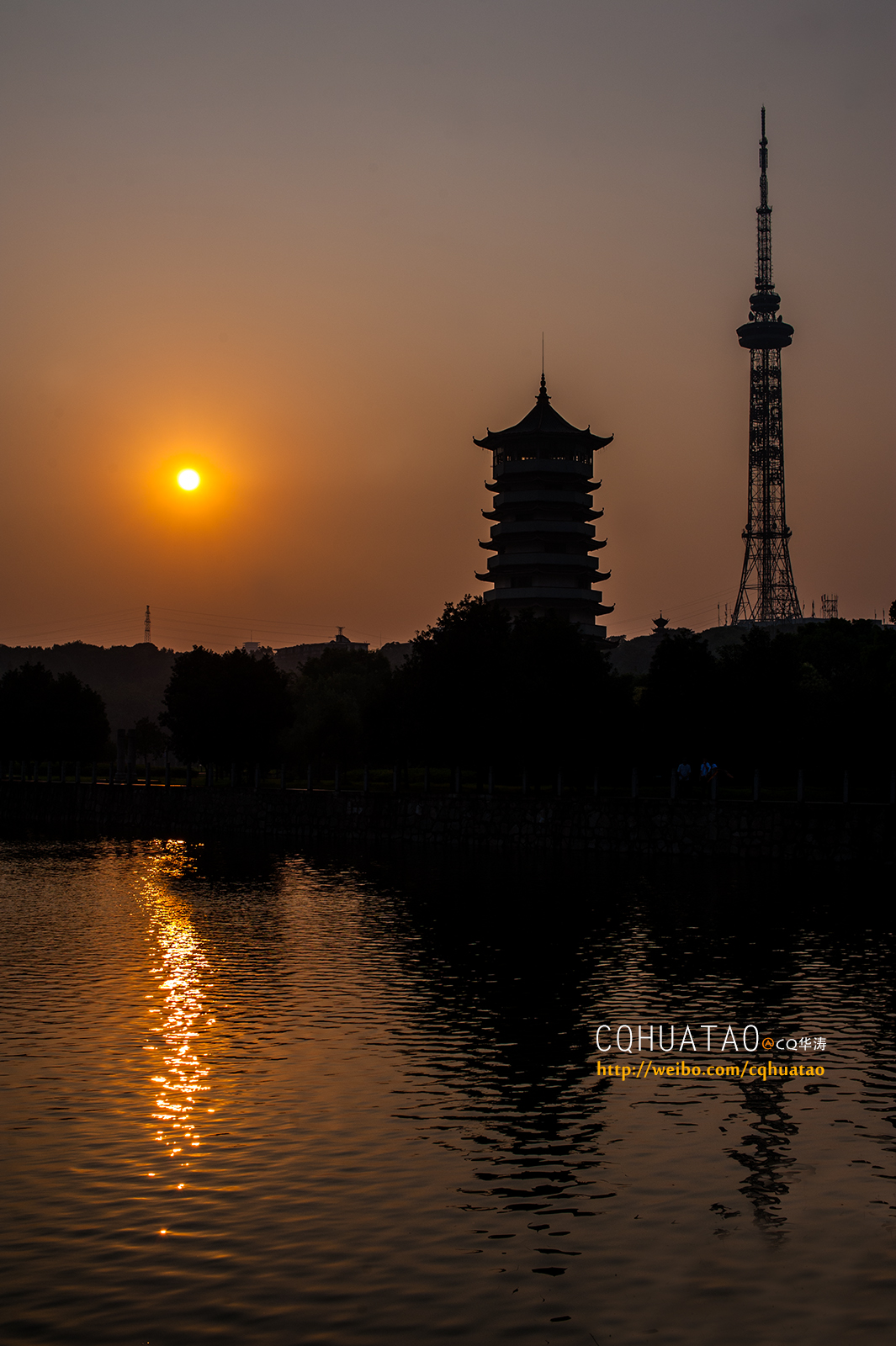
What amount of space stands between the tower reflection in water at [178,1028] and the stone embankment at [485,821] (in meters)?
21.7

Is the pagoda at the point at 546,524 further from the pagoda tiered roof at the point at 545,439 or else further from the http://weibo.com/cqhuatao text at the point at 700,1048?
the http://weibo.com/cqhuatao text at the point at 700,1048

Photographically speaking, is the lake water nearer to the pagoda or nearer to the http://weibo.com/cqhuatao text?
the http://weibo.com/cqhuatao text

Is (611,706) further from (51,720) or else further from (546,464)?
(546,464)

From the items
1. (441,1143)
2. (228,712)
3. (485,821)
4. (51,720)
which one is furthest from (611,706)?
(441,1143)

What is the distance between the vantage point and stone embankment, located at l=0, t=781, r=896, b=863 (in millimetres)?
46938

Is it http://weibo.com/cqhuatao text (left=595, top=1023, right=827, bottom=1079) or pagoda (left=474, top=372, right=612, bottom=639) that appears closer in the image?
http://weibo.com/cqhuatao text (left=595, top=1023, right=827, bottom=1079)

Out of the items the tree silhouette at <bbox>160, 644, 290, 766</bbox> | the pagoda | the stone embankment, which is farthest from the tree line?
the pagoda

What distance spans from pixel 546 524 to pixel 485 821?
6258 cm

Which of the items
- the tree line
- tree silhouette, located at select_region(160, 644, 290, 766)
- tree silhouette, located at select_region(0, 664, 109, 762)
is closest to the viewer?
the tree line

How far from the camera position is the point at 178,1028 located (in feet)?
63.5

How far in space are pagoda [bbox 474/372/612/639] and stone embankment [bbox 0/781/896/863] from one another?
158 feet

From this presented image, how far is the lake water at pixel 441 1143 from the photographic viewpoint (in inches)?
392

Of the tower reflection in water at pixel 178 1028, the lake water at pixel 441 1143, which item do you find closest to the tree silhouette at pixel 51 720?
the tower reflection in water at pixel 178 1028

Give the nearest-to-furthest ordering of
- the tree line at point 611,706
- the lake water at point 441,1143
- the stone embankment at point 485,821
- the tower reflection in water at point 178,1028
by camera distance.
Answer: the lake water at point 441,1143
the tower reflection in water at point 178,1028
the stone embankment at point 485,821
the tree line at point 611,706
